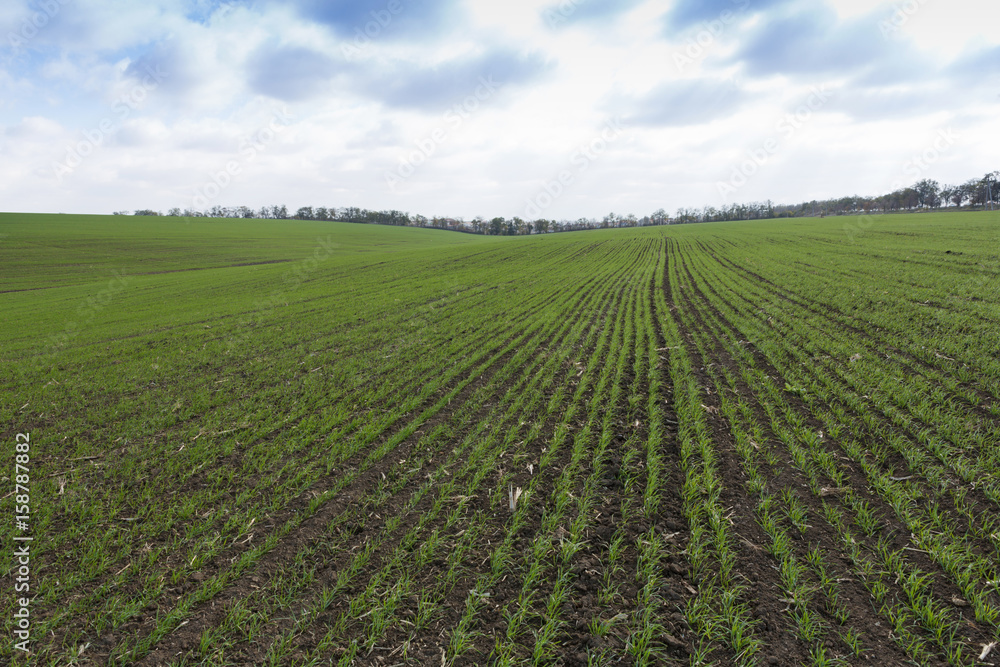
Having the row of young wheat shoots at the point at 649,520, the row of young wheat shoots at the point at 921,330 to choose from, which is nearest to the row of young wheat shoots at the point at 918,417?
the row of young wheat shoots at the point at 921,330

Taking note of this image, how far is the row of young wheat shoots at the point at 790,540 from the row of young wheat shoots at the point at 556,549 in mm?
2189

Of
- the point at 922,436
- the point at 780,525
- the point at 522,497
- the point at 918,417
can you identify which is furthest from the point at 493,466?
the point at 918,417

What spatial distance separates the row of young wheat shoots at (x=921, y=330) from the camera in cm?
891

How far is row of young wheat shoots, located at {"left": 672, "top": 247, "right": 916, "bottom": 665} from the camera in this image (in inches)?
148

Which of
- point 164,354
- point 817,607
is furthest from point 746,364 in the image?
point 164,354

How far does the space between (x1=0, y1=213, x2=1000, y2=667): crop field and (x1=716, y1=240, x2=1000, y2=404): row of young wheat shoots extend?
0.37ft

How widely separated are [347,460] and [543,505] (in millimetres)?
3514

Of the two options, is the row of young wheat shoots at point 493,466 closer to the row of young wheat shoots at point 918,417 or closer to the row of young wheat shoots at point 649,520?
the row of young wheat shoots at point 649,520

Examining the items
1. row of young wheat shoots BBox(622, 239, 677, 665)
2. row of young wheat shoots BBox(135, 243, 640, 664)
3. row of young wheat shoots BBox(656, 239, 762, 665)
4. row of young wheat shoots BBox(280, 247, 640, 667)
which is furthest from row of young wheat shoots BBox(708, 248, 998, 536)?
row of young wheat shoots BBox(135, 243, 640, 664)

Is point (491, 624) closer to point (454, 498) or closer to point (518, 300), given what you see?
point (454, 498)

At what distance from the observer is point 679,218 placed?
601 feet

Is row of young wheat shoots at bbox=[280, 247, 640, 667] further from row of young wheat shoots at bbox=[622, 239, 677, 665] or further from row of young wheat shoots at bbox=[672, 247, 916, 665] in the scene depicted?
row of young wheat shoots at bbox=[672, 247, 916, 665]

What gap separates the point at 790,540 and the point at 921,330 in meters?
12.2

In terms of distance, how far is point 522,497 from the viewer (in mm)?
5902
